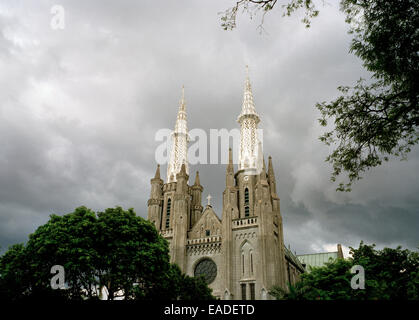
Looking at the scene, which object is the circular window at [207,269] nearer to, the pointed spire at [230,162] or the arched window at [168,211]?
the arched window at [168,211]

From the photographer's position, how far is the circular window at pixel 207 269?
132 feet

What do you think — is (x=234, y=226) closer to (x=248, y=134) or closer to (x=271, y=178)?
(x=271, y=178)

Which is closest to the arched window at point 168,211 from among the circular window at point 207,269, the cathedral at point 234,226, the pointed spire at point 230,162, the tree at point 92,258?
the cathedral at point 234,226

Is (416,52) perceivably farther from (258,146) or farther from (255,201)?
(258,146)

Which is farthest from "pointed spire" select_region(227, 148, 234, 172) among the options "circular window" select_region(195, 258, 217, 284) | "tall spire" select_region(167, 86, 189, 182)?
"circular window" select_region(195, 258, 217, 284)

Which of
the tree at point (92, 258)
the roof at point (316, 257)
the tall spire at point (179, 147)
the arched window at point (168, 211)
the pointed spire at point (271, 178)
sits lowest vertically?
the tree at point (92, 258)

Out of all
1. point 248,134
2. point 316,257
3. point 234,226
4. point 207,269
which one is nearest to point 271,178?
point 248,134

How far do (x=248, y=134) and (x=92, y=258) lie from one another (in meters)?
36.1

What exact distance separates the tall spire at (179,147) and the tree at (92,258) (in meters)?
28.4

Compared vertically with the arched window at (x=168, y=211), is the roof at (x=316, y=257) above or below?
below

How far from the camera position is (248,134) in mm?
53500

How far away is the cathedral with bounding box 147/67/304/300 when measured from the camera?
37844 millimetres
